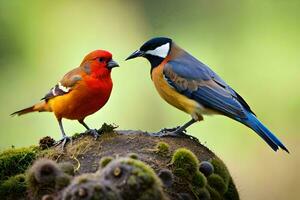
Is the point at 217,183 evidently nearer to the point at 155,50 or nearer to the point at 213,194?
the point at 213,194

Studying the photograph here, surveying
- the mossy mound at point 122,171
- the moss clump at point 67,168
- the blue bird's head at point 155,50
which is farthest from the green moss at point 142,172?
the blue bird's head at point 155,50

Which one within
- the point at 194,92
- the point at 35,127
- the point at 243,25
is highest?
the point at 194,92

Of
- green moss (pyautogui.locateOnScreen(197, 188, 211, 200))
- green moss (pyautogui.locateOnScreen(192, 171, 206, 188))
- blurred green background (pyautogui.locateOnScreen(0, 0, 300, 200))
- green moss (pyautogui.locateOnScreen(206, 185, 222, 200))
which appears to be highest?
green moss (pyautogui.locateOnScreen(192, 171, 206, 188))

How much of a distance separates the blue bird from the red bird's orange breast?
0.45m

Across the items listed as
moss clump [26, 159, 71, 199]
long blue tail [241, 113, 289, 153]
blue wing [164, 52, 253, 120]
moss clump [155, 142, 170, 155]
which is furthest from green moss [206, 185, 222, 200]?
blue wing [164, 52, 253, 120]

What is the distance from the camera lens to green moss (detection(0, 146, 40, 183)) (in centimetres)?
440

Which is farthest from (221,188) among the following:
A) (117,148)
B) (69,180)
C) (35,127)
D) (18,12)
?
(18,12)

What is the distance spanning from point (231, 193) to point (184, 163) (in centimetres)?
45

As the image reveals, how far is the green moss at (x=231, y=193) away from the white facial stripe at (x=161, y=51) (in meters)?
1.54

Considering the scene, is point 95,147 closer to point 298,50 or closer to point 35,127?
point 35,127

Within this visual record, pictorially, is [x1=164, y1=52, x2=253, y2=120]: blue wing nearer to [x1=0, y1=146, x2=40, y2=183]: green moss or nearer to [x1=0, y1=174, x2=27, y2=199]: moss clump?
[x1=0, y1=146, x2=40, y2=183]: green moss

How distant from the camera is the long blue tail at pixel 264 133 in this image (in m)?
5.42

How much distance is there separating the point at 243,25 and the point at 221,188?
6543mm

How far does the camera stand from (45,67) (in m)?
10.0
